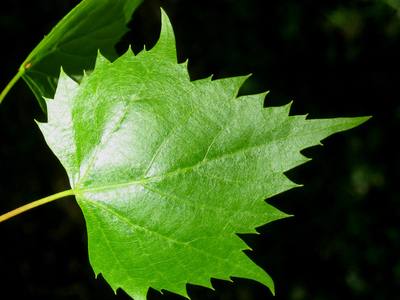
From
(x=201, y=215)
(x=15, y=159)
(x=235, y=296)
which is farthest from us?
(x=235, y=296)

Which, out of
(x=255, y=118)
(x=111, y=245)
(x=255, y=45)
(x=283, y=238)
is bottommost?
(x=283, y=238)

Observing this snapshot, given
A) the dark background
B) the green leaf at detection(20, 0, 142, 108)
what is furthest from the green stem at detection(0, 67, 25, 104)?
the dark background

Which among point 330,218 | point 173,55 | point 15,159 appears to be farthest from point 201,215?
point 330,218

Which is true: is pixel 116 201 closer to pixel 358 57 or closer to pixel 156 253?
pixel 156 253

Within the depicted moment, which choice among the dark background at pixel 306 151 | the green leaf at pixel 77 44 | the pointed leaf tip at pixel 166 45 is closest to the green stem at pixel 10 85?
the green leaf at pixel 77 44

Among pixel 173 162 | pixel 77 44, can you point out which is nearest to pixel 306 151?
pixel 77 44

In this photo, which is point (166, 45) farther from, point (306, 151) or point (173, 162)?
point (306, 151)

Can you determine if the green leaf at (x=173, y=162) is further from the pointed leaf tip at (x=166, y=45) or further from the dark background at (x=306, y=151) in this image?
the dark background at (x=306, y=151)
